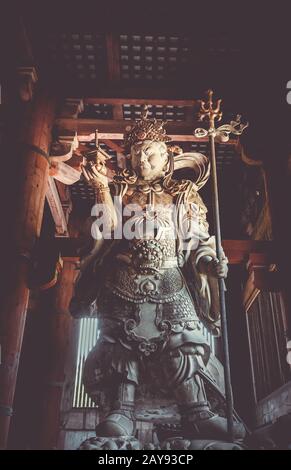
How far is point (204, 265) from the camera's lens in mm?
3883

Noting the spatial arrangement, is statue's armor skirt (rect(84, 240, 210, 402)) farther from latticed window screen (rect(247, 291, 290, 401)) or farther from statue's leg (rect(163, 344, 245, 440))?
latticed window screen (rect(247, 291, 290, 401))

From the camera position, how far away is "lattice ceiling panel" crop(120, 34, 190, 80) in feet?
17.7

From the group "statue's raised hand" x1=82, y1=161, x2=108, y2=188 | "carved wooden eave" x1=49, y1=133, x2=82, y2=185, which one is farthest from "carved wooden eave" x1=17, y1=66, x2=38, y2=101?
"statue's raised hand" x1=82, y1=161, x2=108, y2=188

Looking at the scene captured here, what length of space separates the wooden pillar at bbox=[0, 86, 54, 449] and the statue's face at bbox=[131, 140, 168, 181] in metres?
1.25

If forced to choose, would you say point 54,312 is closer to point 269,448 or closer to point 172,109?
point 172,109

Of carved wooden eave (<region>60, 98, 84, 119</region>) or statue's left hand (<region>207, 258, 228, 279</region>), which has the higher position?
carved wooden eave (<region>60, 98, 84, 119</region>)

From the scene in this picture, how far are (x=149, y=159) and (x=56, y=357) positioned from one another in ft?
13.9

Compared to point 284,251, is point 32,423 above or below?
below

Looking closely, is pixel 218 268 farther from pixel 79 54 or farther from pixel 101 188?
pixel 79 54

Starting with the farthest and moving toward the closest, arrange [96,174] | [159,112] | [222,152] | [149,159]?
[222,152]
[159,112]
[149,159]
[96,174]

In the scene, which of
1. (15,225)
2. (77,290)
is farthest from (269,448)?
(15,225)

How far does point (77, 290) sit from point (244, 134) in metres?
3.02

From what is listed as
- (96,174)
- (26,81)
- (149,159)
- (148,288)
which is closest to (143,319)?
(148,288)

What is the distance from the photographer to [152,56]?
557 cm
